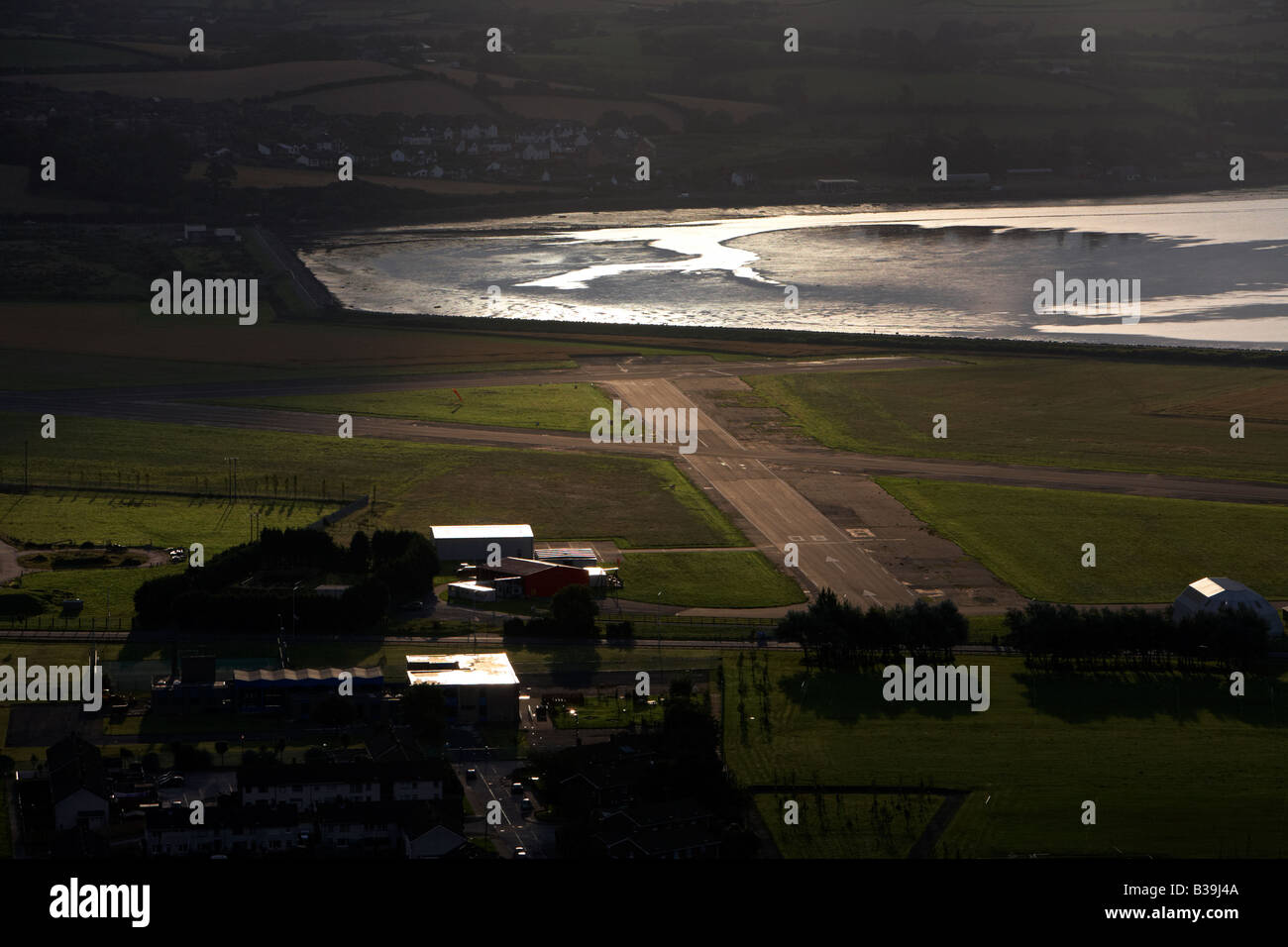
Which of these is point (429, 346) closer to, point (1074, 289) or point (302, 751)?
point (1074, 289)

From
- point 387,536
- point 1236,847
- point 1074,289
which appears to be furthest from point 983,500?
point 1074,289

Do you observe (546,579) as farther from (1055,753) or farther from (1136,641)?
(1055,753)

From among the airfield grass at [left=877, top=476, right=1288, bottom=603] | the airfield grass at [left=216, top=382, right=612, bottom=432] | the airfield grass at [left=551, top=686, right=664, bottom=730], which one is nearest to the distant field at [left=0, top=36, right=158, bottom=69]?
the airfield grass at [left=216, top=382, right=612, bottom=432]

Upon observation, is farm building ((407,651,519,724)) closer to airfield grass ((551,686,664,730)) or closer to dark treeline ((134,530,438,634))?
airfield grass ((551,686,664,730))

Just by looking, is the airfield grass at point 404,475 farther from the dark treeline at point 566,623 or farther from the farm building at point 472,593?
the dark treeline at point 566,623

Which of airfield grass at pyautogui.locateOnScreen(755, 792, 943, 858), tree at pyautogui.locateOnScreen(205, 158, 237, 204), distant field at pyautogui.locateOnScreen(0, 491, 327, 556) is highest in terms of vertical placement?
tree at pyautogui.locateOnScreen(205, 158, 237, 204)

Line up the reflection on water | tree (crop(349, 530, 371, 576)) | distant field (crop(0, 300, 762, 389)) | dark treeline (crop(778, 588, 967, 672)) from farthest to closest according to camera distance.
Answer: the reflection on water → distant field (crop(0, 300, 762, 389)) → tree (crop(349, 530, 371, 576)) → dark treeline (crop(778, 588, 967, 672))
